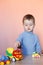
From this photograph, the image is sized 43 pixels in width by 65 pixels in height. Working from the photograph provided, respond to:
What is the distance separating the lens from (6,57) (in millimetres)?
822

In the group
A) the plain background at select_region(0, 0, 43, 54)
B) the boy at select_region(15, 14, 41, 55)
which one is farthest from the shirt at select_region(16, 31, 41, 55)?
the plain background at select_region(0, 0, 43, 54)

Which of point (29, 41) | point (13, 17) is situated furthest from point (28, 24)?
point (13, 17)

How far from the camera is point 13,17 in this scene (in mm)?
1354

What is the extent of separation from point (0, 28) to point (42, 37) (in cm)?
32

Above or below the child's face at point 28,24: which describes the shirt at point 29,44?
below

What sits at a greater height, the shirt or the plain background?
the plain background

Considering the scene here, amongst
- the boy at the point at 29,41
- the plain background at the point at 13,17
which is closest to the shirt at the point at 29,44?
the boy at the point at 29,41

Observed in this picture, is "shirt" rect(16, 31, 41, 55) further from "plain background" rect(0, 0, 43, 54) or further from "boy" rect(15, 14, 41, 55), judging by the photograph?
"plain background" rect(0, 0, 43, 54)

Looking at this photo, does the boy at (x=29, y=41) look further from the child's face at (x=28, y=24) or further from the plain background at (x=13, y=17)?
the plain background at (x=13, y=17)

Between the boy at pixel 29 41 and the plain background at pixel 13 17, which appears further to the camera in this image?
the plain background at pixel 13 17

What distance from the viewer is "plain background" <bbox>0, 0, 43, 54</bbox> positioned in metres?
1.35

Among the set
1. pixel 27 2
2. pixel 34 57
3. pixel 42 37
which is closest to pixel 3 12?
pixel 27 2

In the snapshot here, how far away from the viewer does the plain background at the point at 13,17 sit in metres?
1.35

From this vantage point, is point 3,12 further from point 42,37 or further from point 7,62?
point 7,62
